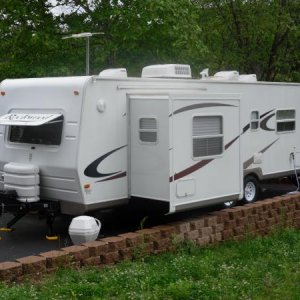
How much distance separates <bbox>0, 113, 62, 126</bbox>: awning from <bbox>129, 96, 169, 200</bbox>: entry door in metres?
1.17

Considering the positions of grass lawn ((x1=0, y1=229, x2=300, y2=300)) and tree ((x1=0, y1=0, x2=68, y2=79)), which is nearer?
grass lawn ((x1=0, y1=229, x2=300, y2=300))

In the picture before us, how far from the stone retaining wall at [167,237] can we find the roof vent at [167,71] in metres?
2.58

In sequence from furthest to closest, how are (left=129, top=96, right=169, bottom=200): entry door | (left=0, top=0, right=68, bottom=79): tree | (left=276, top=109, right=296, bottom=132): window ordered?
1. (left=0, top=0, right=68, bottom=79): tree
2. (left=276, top=109, right=296, bottom=132): window
3. (left=129, top=96, right=169, bottom=200): entry door

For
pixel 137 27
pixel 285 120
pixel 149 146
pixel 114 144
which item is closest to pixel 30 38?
pixel 137 27

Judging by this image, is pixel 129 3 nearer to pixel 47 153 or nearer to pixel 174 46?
pixel 174 46

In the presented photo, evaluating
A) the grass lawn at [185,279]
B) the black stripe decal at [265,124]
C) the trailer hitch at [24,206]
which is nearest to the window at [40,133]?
the trailer hitch at [24,206]

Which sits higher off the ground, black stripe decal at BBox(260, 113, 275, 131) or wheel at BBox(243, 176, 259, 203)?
black stripe decal at BBox(260, 113, 275, 131)

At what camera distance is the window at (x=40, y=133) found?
8641 millimetres

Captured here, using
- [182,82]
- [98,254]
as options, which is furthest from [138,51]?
[98,254]

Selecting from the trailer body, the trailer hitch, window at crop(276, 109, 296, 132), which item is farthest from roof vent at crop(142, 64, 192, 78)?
window at crop(276, 109, 296, 132)

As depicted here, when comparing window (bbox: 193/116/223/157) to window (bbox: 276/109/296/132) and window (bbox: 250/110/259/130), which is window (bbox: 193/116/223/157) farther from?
window (bbox: 276/109/296/132)

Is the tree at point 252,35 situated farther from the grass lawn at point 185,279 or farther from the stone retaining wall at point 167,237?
the grass lawn at point 185,279

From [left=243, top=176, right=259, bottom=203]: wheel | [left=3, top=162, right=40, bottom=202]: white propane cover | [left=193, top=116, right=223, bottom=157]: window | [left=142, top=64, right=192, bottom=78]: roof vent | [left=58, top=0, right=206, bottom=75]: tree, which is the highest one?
[left=58, top=0, right=206, bottom=75]: tree

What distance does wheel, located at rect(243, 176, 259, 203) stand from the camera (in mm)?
→ 11727
